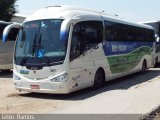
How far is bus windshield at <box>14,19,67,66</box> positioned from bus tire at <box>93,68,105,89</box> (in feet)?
9.18

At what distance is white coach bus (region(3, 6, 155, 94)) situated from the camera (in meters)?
12.4

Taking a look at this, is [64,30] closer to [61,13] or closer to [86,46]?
[61,13]

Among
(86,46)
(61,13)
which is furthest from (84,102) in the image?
(61,13)

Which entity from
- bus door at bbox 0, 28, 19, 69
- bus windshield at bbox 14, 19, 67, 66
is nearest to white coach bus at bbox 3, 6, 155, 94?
bus windshield at bbox 14, 19, 67, 66

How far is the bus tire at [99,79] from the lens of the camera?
48.7ft

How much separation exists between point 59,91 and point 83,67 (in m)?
1.57

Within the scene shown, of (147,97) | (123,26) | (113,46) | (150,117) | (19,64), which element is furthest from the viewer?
(123,26)

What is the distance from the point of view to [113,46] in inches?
656

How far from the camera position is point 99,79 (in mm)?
15180

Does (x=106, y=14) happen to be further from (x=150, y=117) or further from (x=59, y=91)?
(x=150, y=117)

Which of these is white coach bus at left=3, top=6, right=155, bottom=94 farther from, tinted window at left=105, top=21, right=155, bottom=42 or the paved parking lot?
tinted window at left=105, top=21, right=155, bottom=42

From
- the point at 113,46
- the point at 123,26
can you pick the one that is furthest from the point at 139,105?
the point at 123,26

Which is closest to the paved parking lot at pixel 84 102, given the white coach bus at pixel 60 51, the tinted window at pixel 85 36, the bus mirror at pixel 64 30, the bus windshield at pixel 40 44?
the white coach bus at pixel 60 51

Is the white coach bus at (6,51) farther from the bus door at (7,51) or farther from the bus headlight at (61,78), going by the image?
the bus headlight at (61,78)
